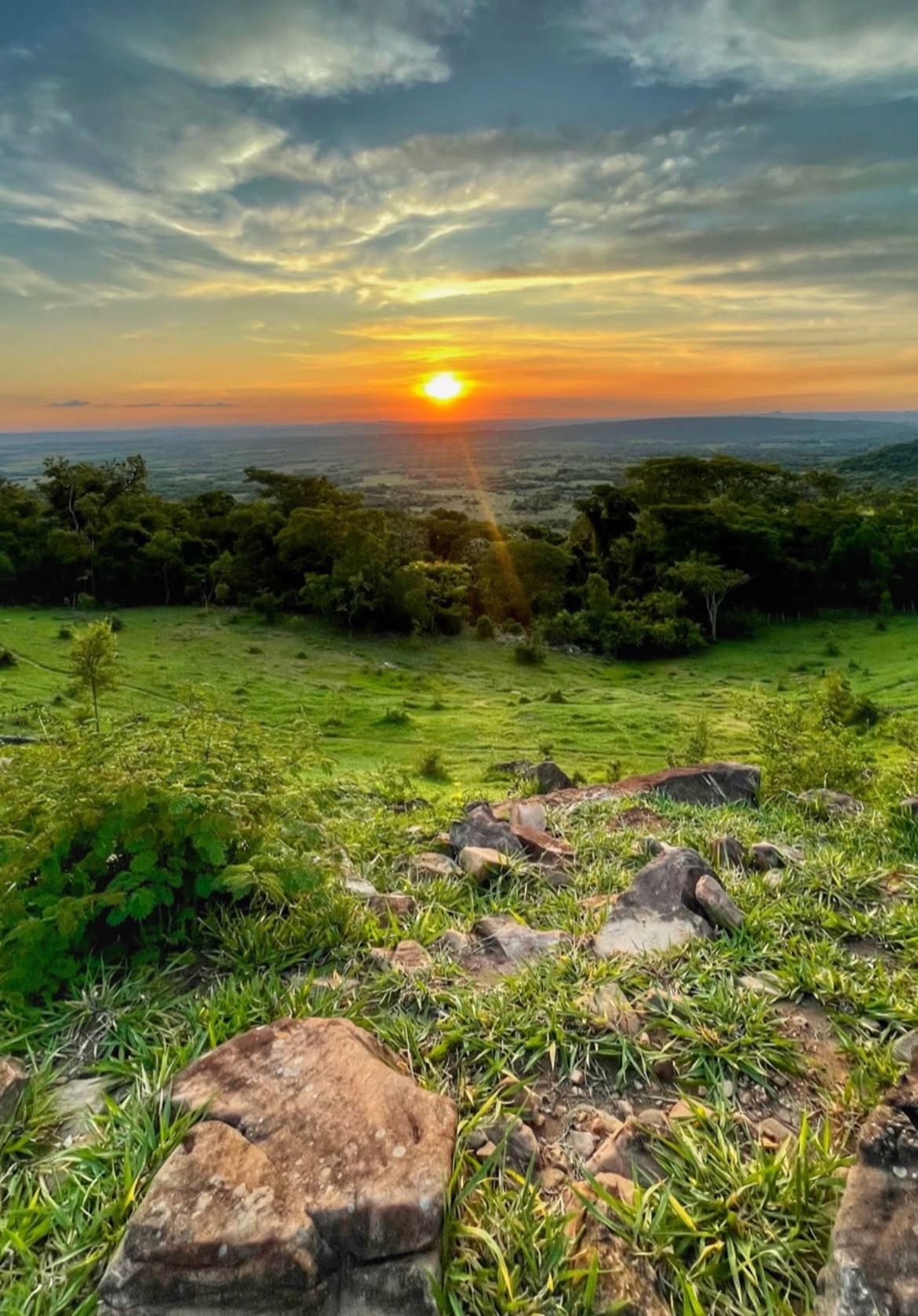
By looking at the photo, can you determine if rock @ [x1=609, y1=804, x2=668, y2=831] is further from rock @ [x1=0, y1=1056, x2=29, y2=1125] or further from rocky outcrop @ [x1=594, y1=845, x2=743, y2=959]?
rock @ [x1=0, y1=1056, x2=29, y2=1125]

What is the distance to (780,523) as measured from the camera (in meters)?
47.8

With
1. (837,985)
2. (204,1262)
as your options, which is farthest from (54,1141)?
(837,985)

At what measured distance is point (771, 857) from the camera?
5664 mm

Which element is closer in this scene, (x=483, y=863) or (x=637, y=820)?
(x=483, y=863)

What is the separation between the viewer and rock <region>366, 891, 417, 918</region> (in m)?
4.86

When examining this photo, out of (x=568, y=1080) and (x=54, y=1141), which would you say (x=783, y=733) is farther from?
(x=54, y=1141)

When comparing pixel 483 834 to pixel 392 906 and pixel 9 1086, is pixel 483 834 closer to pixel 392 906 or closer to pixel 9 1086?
pixel 392 906

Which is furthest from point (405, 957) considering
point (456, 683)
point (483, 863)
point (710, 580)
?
point (710, 580)

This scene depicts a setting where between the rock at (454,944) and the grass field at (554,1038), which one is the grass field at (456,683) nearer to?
the grass field at (554,1038)

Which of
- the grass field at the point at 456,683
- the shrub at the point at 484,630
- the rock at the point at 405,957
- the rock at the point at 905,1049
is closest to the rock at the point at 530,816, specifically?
the rock at the point at 405,957

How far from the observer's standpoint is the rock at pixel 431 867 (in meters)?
5.60

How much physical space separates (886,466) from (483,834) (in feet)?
519

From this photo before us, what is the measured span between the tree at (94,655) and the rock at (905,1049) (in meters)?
16.1

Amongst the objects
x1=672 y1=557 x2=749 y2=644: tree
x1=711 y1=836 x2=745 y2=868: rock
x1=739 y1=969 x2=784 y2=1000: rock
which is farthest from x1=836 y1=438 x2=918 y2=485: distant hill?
x1=739 y1=969 x2=784 y2=1000: rock
